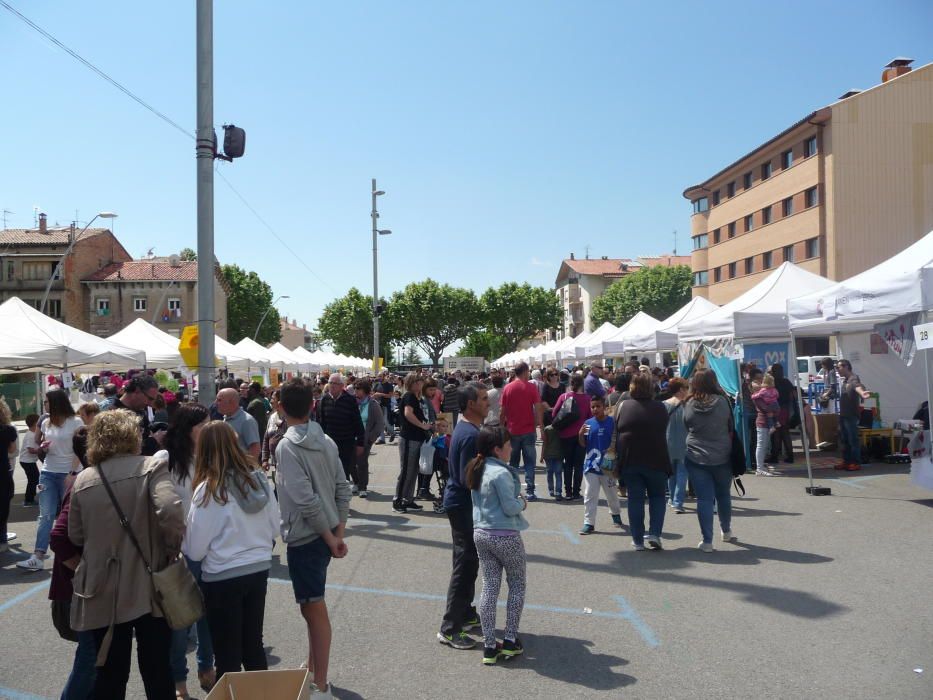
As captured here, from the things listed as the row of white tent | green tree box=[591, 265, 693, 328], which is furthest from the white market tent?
green tree box=[591, 265, 693, 328]

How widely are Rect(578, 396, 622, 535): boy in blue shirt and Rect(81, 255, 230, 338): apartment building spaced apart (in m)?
55.5

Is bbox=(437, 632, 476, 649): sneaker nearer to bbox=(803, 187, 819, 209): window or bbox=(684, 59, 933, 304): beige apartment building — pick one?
bbox=(684, 59, 933, 304): beige apartment building

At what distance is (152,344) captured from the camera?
770 inches

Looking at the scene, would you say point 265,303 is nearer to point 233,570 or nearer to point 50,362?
point 50,362

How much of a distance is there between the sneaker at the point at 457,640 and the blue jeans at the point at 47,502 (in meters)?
4.35

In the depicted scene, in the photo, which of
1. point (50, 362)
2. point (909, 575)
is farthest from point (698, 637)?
point (50, 362)

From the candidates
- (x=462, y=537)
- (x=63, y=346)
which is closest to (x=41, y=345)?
(x=63, y=346)

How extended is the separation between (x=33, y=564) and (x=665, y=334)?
15.9 meters

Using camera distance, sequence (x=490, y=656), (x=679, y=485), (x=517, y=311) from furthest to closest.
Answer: (x=517, y=311) < (x=679, y=485) < (x=490, y=656)

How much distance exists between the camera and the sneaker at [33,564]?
693cm

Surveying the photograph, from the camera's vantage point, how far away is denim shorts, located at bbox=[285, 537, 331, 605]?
3.96 m

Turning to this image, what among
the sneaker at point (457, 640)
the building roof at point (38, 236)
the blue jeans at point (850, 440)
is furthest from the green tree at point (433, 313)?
the sneaker at point (457, 640)

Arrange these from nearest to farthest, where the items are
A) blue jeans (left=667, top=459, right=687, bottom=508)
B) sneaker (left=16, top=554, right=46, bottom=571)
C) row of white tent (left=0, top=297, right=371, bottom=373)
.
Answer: sneaker (left=16, top=554, right=46, bottom=571) < blue jeans (left=667, top=459, right=687, bottom=508) < row of white tent (left=0, top=297, right=371, bottom=373)

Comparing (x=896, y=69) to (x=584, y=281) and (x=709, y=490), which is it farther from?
(x=584, y=281)
